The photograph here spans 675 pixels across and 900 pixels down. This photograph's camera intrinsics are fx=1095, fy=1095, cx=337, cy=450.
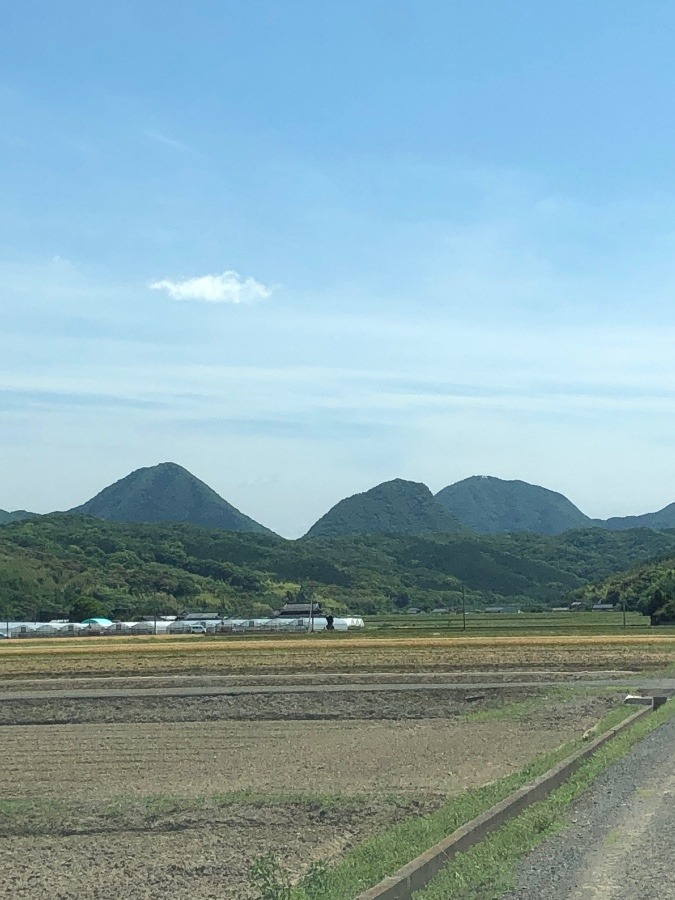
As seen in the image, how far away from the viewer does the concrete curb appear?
30.9ft

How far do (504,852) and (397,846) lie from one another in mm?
1207

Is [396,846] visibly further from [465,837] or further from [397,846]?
[465,837]

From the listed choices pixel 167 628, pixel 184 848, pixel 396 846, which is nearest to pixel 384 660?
pixel 184 848

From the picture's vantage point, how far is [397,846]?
38.2 feet

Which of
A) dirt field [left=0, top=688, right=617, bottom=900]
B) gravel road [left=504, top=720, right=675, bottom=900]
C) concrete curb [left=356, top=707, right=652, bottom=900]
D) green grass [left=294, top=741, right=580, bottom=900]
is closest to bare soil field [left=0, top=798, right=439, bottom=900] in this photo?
dirt field [left=0, top=688, right=617, bottom=900]

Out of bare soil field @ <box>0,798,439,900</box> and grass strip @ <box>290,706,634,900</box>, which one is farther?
bare soil field @ <box>0,798,439,900</box>

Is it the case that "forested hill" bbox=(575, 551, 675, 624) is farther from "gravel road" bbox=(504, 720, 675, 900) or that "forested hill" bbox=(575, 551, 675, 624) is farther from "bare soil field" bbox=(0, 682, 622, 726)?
"gravel road" bbox=(504, 720, 675, 900)

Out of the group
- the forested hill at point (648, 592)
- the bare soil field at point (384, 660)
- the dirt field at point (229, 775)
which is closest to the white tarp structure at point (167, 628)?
the forested hill at point (648, 592)

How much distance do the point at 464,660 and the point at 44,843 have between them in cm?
3953

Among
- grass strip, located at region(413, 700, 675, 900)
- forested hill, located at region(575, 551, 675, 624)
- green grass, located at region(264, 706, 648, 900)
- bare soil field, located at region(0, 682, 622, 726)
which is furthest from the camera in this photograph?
forested hill, located at region(575, 551, 675, 624)

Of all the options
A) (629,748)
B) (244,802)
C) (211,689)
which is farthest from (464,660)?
(244,802)

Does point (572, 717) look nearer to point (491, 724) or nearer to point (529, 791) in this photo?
point (491, 724)

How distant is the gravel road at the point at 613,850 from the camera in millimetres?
9492

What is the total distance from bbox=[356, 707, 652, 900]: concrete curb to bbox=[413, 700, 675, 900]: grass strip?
4.2 inches
